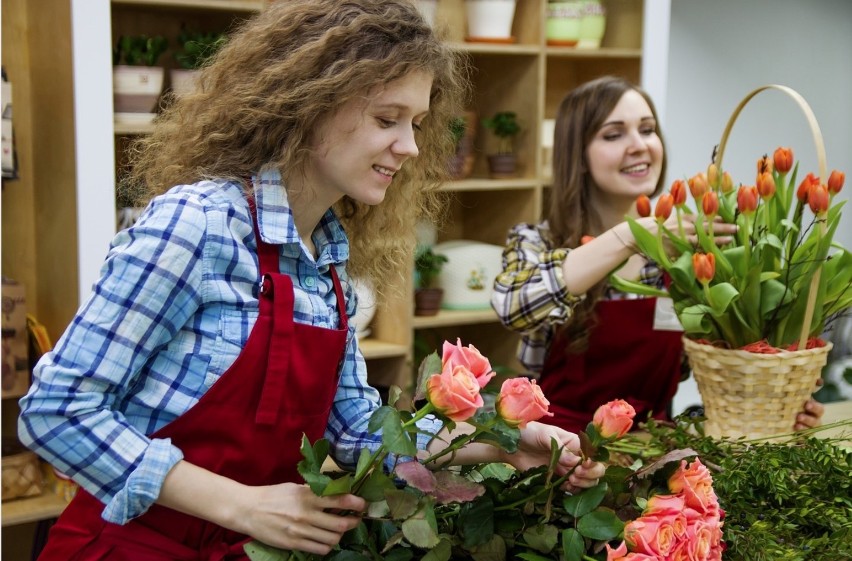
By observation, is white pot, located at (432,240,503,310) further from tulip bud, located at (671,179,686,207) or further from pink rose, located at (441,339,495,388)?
pink rose, located at (441,339,495,388)

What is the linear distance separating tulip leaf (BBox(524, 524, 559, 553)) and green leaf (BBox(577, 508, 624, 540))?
0.03 m

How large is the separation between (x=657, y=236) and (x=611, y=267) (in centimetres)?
24

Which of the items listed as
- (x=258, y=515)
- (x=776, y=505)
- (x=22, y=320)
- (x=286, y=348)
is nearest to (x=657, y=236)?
(x=776, y=505)

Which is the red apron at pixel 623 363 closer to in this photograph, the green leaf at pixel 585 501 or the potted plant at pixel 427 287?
the potted plant at pixel 427 287

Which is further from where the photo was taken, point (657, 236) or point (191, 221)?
point (657, 236)

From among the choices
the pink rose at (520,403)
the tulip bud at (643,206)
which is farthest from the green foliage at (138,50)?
the pink rose at (520,403)

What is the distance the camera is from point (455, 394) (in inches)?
38.7

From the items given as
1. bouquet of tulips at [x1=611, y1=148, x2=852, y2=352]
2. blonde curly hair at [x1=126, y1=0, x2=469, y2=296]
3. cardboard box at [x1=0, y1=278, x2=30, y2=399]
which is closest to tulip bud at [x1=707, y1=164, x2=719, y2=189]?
bouquet of tulips at [x1=611, y1=148, x2=852, y2=352]

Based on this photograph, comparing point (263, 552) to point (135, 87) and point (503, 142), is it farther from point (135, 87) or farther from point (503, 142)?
point (503, 142)

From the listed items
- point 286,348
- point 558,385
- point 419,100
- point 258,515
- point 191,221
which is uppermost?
point 419,100

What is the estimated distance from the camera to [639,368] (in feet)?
7.52

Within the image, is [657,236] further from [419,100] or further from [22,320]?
[22,320]

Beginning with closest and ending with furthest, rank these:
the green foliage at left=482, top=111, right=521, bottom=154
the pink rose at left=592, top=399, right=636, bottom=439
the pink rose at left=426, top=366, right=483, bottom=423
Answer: the pink rose at left=426, top=366, right=483, bottom=423, the pink rose at left=592, top=399, right=636, bottom=439, the green foliage at left=482, top=111, right=521, bottom=154

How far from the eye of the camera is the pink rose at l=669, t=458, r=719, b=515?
1.12 meters
